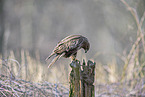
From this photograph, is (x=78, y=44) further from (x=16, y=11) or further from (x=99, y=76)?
(x=16, y=11)

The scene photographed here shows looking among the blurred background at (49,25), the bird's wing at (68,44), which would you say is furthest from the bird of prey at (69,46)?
the blurred background at (49,25)

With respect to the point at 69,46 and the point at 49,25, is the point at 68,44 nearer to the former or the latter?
the point at 69,46

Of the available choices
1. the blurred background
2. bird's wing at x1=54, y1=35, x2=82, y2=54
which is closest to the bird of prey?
bird's wing at x1=54, y1=35, x2=82, y2=54

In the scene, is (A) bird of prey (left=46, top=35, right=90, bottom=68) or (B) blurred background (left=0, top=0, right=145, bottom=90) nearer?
(A) bird of prey (left=46, top=35, right=90, bottom=68)

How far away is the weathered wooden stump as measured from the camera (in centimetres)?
97

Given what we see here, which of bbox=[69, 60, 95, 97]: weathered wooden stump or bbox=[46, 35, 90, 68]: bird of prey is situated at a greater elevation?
bbox=[46, 35, 90, 68]: bird of prey

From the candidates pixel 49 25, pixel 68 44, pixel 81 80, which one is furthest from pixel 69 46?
pixel 49 25

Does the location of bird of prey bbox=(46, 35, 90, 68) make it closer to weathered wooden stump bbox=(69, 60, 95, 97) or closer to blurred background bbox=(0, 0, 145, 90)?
weathered wooden stump bbox=(69, 60, 95, 97)

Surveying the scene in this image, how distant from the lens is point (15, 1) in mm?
7121

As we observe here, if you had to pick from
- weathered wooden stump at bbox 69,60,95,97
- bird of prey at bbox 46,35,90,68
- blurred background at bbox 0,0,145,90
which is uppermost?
blurred background at bbox 0,0,145,90

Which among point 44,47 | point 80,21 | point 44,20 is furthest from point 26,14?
point 80,21

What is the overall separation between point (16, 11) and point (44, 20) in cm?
120

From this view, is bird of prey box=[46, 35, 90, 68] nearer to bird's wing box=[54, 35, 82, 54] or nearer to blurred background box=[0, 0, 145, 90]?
bird's wing box=[54, 35, 82, 54]

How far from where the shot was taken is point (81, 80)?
98 cm
